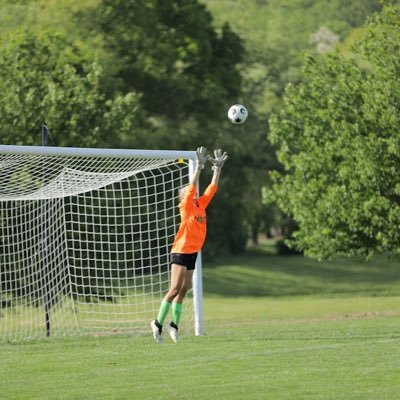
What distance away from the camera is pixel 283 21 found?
246 ft

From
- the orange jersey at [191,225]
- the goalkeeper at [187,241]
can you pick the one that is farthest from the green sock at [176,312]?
the orange jersey at [191,225]

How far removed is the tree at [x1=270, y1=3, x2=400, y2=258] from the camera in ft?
84.8

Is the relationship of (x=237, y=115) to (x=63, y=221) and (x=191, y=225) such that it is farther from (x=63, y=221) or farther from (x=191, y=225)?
(x=63, y=221)

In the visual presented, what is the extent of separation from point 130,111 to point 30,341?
1377 cm

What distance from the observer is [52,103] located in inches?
1128

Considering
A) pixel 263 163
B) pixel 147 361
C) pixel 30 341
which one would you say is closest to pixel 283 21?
pixel 263 163

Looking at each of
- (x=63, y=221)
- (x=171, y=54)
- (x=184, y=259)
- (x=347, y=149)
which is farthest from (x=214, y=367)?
(x=171, y=54)

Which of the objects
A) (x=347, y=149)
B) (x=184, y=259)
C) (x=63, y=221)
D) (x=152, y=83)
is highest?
(x=152, y=83)

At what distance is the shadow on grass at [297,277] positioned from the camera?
155 feet

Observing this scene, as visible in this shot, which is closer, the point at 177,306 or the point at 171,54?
the point at 177,306

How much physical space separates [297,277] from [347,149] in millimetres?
25433

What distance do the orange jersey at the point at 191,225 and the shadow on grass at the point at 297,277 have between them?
94.8ft

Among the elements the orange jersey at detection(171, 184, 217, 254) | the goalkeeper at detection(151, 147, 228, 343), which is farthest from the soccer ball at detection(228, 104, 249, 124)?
the orange jersey at detection(171, 184, 217, 254)

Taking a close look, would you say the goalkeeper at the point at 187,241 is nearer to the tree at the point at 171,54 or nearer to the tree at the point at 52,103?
the tree at the point at 52,103
